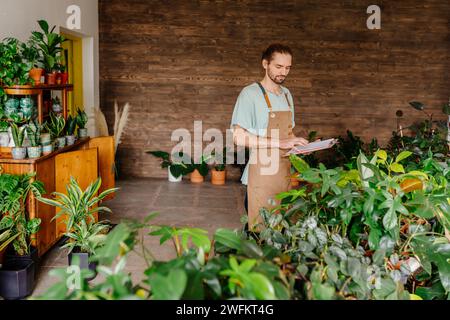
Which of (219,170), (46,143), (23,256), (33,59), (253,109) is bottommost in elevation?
(23,256)

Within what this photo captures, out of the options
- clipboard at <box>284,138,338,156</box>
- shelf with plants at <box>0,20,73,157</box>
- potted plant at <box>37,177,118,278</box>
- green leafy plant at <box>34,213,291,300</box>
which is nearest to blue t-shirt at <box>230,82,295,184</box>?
clipboard at <box>284,138,338,156</box>

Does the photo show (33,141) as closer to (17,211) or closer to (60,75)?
(17,211)

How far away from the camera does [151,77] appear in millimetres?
7879

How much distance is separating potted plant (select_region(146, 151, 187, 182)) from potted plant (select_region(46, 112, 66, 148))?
313 centimetres

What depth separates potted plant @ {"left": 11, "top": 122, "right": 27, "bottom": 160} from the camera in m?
3.92

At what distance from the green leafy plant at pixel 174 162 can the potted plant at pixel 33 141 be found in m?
3.72

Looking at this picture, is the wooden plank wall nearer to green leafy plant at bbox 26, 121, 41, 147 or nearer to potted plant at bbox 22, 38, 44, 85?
potted plant at bbox 22, 38, 44, 85

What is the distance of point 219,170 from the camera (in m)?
7.89

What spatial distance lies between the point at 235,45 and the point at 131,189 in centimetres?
264

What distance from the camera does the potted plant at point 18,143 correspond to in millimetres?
3916

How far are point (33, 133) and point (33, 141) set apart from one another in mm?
71

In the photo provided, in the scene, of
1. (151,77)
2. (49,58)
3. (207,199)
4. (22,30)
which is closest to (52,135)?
(49,58)

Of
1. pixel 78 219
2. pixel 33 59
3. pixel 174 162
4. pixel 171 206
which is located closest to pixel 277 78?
pixel 78 219
